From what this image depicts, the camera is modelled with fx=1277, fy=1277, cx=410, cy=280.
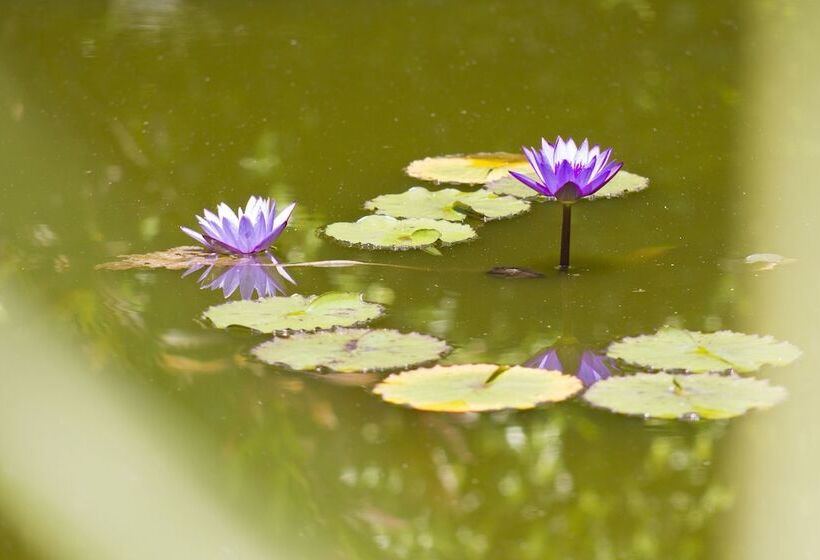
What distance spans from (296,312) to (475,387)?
32cm

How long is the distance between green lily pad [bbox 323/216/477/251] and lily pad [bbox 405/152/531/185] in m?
0.25

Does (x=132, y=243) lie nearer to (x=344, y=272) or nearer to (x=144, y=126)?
(x=344, y=272)

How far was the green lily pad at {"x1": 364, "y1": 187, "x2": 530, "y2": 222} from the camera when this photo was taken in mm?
2031

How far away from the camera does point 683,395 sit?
136 cm

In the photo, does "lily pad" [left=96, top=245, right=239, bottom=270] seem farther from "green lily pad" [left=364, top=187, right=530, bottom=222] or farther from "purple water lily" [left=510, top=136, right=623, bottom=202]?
"purple water lily" [left=510, top=136, right=623, bottom=202]

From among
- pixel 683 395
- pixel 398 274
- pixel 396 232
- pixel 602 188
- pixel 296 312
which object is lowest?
pixel 683 395

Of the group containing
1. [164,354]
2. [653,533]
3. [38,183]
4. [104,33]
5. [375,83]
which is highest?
[104,33]

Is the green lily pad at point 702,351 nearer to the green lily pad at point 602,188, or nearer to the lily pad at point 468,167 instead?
the green lily pad at point 602,188

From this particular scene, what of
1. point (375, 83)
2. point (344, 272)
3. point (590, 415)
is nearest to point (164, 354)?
point (344, 272)

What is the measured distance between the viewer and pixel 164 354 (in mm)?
1553

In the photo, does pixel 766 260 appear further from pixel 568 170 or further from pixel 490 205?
pixel 490 205

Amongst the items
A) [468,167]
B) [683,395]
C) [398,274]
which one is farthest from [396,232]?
[683,395]

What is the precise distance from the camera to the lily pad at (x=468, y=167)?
221 cm

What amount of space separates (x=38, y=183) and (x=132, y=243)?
0.39 metres
